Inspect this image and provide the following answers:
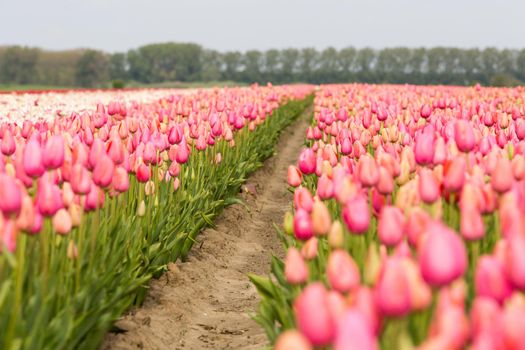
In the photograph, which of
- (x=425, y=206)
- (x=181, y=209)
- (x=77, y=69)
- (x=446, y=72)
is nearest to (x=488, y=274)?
(x=425, y=206)

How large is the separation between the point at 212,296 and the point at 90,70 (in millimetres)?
94516

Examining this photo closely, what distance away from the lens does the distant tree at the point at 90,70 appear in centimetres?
9562

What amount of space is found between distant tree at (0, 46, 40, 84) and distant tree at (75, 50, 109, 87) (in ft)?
25.5

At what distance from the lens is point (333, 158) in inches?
201

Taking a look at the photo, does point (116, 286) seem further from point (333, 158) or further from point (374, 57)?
point (374, 57)

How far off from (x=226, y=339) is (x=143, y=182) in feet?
4.62

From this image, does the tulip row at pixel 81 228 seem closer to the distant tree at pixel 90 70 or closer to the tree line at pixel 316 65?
the distant tree at pixel 90 70

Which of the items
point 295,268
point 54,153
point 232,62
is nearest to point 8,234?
point 54,153

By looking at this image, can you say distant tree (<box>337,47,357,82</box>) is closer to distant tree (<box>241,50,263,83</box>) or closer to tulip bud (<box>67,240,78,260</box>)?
distant tree (<box>241,50,263,83</box>)

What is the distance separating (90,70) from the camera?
9612 centimetres

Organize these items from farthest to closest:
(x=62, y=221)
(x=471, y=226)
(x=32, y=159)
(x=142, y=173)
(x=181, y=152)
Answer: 1. (x=181, y=152)
2. (x=142, y=173)
3. (x=32, y=159)
4. (x=62, y=221)
5. (x=471, y=226)

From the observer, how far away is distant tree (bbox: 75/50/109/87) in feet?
314

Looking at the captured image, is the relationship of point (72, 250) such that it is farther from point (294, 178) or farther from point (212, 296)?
point (212, 296)

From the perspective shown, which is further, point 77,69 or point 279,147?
point 77,69
